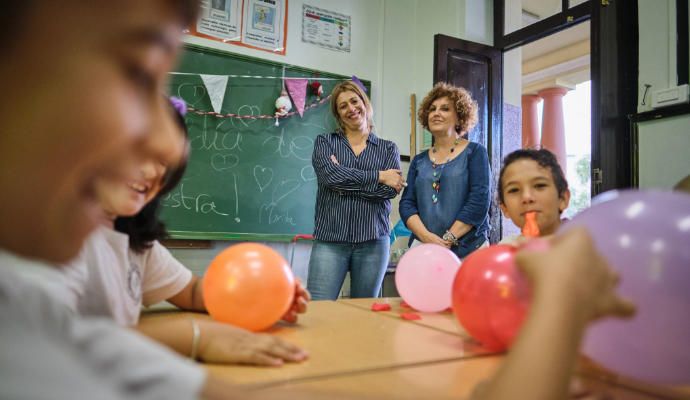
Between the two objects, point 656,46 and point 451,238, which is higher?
point 656,46

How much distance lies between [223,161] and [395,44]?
201 cm

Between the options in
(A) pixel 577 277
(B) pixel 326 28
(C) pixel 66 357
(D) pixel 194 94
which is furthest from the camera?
(B) pixel 326 28

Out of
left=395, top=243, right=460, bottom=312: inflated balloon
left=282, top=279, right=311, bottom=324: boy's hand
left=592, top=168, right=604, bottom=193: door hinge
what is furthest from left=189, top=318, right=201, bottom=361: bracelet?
left=592, top=168, right=604, bottom=193: door hinge

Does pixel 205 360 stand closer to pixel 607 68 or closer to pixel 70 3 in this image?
pixel 70 3

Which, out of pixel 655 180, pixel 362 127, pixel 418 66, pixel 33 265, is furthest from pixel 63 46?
pixel 418 66

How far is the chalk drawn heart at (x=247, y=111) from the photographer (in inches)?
128

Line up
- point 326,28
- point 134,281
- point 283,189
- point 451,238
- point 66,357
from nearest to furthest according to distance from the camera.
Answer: point 66,357 → point 134,281 → point 451,238 → point 283,189 → point 326,28

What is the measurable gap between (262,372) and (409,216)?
69.9 inches

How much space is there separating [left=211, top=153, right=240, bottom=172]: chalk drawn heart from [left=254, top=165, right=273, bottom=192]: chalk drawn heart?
6.5 inches

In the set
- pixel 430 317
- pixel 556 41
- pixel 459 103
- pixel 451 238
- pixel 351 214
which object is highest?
pixel 556 41

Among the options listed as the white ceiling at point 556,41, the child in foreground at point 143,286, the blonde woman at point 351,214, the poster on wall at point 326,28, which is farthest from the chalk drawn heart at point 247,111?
the white ceiling at point 556,41

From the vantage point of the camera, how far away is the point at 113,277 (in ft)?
2.90

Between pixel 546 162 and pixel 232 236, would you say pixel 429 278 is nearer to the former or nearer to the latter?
pixel 546 162

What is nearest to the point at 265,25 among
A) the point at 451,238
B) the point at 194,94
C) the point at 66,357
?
the point at 194,94
